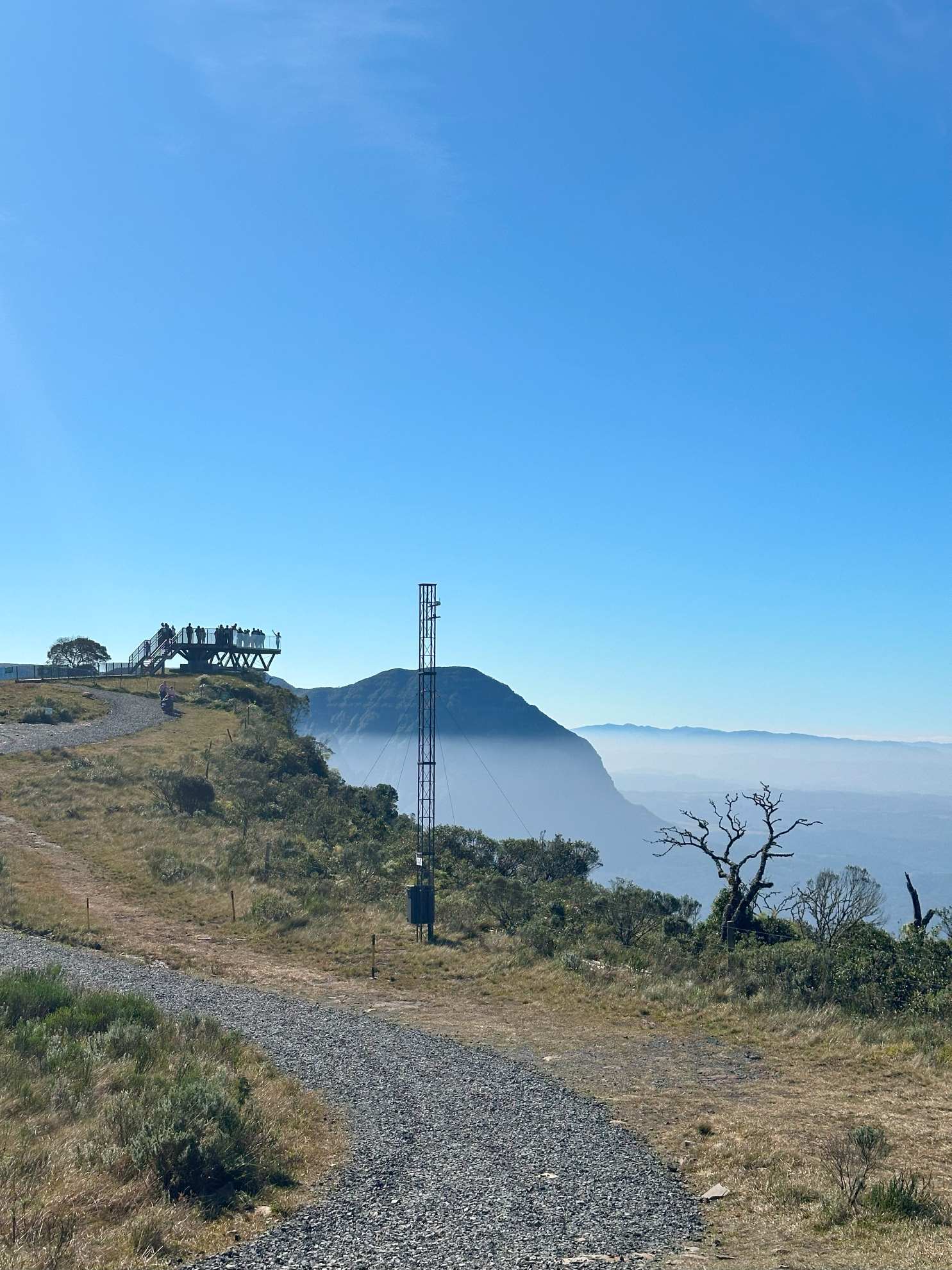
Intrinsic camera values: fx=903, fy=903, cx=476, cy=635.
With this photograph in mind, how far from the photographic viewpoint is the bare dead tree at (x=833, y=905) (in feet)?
83.6

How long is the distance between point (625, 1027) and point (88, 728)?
41205 mm

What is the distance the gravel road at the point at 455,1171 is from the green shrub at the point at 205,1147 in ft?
2.75

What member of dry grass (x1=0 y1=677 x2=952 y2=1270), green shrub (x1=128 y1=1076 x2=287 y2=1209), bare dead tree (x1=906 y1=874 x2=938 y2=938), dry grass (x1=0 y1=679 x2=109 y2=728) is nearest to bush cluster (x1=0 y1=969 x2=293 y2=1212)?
green shrub (x1=128 y1=1076 x2=287 y2=1209)

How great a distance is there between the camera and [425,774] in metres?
29.5

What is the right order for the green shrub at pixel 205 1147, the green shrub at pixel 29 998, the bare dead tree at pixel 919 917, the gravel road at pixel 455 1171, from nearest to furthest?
1. the gravel road at pixel 455 1171
2. the green shrub at pixel 205 1147
3. the green shrub at pixel 29 998
4. the bare dead tree at pixel 919 917

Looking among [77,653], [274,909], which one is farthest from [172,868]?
[77,653]

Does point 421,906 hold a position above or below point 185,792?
below

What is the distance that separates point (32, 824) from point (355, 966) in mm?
A: 16959

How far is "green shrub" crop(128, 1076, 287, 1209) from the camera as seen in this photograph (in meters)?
8.84

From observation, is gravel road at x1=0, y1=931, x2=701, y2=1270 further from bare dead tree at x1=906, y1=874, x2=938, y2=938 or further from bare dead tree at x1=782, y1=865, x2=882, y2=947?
bare dead tree at x1=906, y1=874, x2=938, y2=938

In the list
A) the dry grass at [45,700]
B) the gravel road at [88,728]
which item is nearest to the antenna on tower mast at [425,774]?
the gravel road at [88,728]

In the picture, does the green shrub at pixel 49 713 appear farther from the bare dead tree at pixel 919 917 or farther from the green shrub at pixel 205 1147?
the green shrub at pixel 205 1147

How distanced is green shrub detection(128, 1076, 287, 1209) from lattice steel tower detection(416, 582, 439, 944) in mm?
14725

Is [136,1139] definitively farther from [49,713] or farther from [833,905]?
[49,713]
